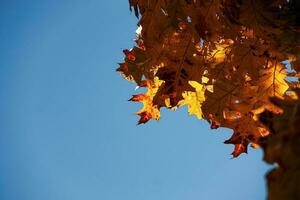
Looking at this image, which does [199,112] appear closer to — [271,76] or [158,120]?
[158,120]

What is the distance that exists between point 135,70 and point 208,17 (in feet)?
1.87

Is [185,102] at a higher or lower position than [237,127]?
higher

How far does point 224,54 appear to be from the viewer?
254cm

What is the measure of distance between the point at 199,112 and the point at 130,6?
2.88 feet

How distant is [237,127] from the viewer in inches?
95.4

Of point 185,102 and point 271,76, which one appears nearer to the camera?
point 271,76

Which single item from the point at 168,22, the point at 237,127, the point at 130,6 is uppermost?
the point at 130,6

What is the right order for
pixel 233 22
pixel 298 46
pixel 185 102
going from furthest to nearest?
pixel 185 102, pixel 233 22, pixel 298 46

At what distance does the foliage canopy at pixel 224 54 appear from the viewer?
2115mm

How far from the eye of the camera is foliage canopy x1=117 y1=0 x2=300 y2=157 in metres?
2.12

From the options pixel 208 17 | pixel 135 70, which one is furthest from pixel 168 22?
pixel 135 70

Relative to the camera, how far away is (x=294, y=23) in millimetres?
2068

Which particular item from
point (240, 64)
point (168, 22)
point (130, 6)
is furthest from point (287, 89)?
point (130, 6)

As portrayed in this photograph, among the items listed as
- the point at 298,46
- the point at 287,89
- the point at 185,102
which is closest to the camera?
the point at 298,46
